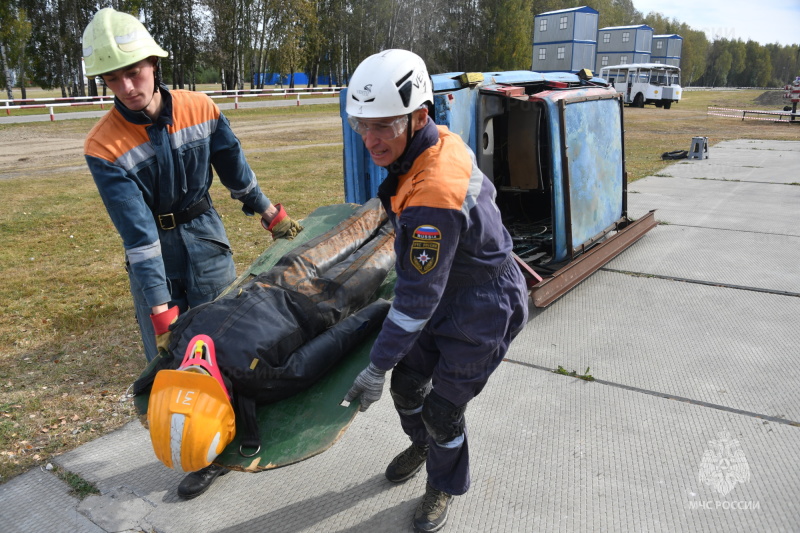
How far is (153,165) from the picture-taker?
254 centimetres

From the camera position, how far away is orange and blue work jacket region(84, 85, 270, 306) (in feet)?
7.86

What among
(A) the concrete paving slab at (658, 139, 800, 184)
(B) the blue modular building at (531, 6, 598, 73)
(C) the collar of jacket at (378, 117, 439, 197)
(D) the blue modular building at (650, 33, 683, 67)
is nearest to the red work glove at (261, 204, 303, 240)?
(C) the collar of jacket at (378, 117, 439, 197)

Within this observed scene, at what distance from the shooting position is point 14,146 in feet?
49.6

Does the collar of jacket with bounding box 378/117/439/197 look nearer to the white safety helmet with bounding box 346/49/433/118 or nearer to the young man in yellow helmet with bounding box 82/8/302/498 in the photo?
the white safety helmet with bounding box 346/49/433/118

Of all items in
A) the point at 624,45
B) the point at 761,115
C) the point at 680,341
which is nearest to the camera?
the point at 680,341

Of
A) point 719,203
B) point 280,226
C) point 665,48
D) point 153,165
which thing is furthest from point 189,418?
point 665,48

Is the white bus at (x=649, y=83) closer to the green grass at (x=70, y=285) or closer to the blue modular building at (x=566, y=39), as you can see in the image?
the blue modular building at (x=566, y=39)

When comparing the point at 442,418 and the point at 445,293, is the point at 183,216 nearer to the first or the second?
the point at 445,293

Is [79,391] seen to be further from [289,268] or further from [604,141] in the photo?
[604,141]

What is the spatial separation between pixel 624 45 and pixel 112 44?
5724cm

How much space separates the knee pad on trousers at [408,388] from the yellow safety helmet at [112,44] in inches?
64.4

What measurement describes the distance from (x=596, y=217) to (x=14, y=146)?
15623 mm

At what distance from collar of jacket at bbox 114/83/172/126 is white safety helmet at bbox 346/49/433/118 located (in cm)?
93

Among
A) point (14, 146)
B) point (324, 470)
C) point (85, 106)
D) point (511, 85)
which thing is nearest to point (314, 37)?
point (85, 106)
